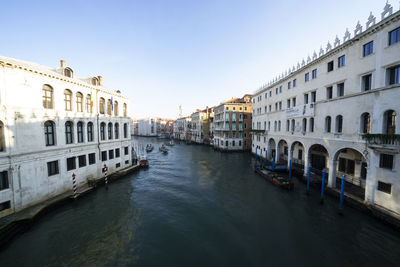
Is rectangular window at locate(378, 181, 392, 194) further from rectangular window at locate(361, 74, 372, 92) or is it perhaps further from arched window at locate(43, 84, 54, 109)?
arched window at locate(43, 84, 54, 109)

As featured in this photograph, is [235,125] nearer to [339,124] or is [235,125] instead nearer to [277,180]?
[277,180]

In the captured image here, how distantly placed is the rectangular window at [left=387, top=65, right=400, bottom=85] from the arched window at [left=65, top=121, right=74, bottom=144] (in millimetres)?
28071

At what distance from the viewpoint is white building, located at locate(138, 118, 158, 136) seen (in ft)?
375

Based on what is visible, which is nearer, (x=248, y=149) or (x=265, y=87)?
(x=265, y=87)

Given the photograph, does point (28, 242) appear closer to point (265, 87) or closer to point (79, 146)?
point (79, 146)

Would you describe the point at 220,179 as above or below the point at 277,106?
below

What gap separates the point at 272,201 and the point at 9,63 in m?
24.4

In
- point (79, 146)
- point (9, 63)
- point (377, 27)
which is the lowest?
point (79, 146)


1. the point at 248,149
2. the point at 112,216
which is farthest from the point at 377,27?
the point at 248,149

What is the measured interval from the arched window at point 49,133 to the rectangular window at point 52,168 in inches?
66.7

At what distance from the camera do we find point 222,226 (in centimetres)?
1192

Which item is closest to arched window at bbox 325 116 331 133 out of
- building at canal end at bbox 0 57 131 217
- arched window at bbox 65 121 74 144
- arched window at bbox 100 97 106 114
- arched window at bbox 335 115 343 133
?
arched window at bbox 335 115 343 133

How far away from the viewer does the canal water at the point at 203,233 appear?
885cm

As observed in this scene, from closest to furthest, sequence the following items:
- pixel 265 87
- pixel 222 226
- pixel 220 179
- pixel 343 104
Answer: pixel 222 226 → pixel 343 104 → pixel 220 179 → pixel 265 87
